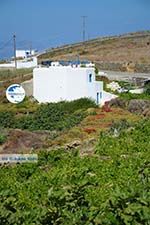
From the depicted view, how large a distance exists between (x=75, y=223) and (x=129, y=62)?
225ft

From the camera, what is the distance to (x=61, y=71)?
40.5 metres

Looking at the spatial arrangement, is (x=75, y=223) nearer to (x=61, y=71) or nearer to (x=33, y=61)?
(x=61, y=71)

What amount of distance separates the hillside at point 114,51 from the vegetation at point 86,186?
151 feet

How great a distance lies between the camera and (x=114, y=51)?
86.6m

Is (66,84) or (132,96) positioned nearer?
(66,84)

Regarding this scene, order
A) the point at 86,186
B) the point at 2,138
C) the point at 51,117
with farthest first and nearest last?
1. the point at 51,117
2. the point at 2,138
3. the point at 86,186

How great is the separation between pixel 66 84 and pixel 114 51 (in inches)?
1853

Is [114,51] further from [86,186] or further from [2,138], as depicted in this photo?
[86,186]

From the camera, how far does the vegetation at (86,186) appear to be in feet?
26.8

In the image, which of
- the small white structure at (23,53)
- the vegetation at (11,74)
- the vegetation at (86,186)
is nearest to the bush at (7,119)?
the vegetation at (86,186)

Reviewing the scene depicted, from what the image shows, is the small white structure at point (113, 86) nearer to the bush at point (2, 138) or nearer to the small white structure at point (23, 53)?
the bush at point (2, 138)

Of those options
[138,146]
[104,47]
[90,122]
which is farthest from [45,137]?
[104,47]

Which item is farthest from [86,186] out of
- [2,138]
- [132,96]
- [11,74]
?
[11,74]

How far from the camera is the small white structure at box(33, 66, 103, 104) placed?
40406 millimetres
